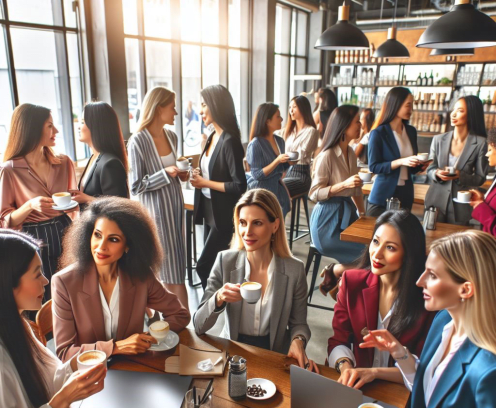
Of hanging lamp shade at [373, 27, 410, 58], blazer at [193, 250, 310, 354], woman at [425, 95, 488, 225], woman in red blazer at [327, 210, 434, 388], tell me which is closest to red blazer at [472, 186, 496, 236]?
woman at [425, 95, 488, 225]

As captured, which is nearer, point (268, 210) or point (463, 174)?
point (268, 210)

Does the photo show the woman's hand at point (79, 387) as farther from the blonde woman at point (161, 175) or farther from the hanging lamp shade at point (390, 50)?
the hanging lamp shade at point (390, 50)

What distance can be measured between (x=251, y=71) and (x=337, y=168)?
16.5 feet

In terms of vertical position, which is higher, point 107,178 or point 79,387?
point 107,178

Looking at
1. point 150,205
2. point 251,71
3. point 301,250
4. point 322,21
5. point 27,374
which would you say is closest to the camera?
point 27,374

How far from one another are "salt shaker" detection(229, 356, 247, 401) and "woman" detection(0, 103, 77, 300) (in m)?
1.59

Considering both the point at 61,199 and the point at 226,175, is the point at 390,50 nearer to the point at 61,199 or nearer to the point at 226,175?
the point at 226,175

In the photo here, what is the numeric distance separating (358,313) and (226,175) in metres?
1.71

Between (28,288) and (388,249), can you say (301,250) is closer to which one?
(388,249)

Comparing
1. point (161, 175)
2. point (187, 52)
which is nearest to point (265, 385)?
point (161, 175)

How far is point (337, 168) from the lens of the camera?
3303mm

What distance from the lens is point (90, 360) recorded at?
1.42m

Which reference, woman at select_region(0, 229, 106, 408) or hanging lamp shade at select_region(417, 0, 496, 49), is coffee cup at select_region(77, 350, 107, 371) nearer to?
woman at select_region(0, 229, 106, 408)

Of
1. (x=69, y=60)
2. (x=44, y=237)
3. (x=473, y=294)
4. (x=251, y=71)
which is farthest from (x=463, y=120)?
(x=251, y=71)
